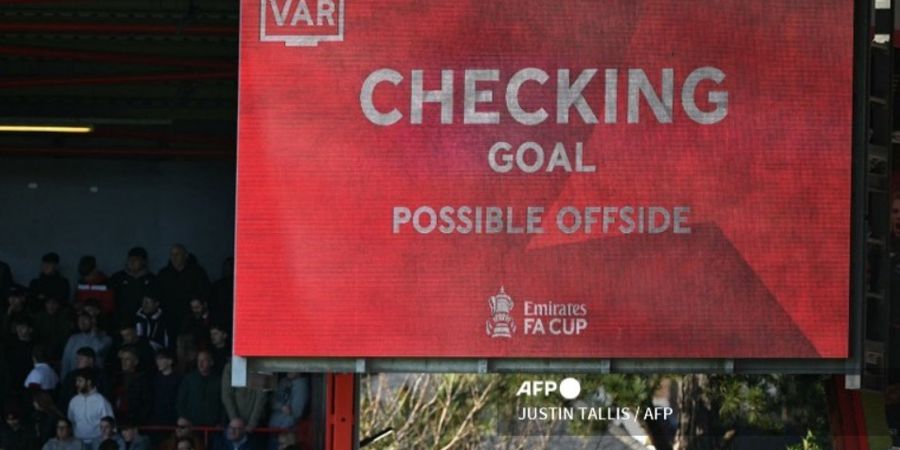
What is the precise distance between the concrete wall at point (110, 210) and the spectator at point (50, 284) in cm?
157

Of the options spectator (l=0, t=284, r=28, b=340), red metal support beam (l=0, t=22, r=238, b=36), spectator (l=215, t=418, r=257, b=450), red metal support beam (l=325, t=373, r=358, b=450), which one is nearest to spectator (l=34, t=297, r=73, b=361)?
spectator (l=0, t=284, r=28, b=340)

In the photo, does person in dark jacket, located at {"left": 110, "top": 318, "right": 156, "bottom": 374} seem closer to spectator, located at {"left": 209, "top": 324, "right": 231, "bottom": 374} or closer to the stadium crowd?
the stadium crowd

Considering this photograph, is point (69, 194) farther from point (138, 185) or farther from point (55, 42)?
point (55, 42)

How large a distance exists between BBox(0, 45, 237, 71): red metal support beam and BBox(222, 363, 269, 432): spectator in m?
3.39

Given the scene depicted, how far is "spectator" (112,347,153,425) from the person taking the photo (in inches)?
614

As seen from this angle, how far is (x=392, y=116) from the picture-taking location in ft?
41.0

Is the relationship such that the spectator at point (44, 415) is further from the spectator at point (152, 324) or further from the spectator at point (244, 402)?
the spectator at point (244, 402)

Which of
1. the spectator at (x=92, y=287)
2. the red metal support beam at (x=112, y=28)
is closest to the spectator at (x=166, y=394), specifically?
the spectator at (x=92, y=287)

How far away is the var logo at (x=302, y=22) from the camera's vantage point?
41.1 ft

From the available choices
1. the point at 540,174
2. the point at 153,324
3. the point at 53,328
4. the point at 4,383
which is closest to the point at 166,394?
the point at 153,324

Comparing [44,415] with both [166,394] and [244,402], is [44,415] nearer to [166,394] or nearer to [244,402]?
[166,394]

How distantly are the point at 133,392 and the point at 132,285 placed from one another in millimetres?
1869

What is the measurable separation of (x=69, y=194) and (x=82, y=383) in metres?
5.15

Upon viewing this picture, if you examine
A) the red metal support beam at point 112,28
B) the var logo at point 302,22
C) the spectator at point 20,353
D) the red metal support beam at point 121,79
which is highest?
the red metal support beam at point 112,28
